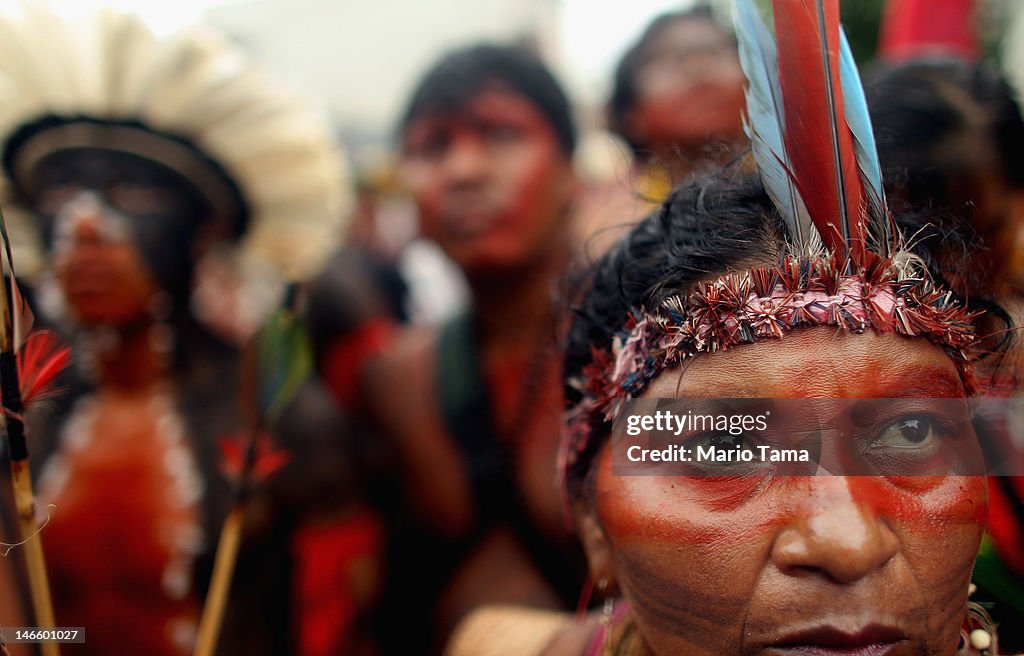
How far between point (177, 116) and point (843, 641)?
8.39ft

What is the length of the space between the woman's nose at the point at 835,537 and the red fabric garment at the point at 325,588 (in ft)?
6.34

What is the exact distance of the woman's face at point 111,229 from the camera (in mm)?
2436

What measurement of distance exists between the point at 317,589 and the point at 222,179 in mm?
1513

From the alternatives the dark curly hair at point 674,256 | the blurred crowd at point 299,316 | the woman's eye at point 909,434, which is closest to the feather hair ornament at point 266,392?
the blurred crowd at point 299,316

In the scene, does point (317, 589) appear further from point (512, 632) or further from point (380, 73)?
point (380, 73)

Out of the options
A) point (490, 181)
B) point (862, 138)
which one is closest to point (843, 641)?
point (862, 138)

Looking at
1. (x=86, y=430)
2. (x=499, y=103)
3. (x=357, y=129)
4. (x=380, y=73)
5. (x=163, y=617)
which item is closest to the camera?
(x=163, y=617)

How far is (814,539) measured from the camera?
1080 millimetres

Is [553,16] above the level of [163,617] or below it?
above

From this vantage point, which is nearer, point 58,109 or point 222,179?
point 58,109

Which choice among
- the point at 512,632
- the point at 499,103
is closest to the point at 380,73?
the point at 499,103

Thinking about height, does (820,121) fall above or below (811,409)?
above

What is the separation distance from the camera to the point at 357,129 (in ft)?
52.5

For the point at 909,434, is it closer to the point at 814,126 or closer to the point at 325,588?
the point at 814,126
